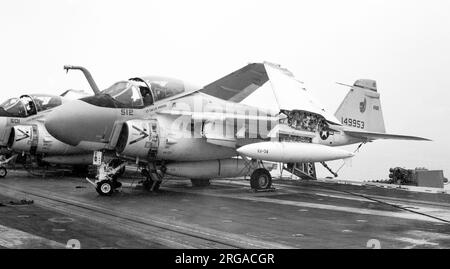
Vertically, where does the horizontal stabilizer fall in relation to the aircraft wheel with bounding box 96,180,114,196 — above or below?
above

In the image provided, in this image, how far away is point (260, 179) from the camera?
1546 centimetres

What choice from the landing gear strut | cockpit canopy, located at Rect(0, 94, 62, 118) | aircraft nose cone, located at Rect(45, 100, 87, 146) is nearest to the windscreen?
aircraft nose cone, located at Rect(45, 100, 87, 146)

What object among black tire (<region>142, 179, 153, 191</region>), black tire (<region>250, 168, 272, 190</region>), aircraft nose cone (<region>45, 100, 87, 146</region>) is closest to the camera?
aircraft nose cone (<region>45, 100, 87, 146</region>)

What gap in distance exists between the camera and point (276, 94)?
561 inches

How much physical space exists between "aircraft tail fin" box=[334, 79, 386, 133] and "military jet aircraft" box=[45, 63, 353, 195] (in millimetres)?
3885

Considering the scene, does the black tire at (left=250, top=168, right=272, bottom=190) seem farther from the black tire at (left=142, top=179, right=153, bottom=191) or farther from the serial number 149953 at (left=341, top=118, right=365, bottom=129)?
the serial number 149953 at (left=341, top=118, right=365, bottom=129)

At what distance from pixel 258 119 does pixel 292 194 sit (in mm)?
2698

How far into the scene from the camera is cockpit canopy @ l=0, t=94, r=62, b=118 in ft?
63.7

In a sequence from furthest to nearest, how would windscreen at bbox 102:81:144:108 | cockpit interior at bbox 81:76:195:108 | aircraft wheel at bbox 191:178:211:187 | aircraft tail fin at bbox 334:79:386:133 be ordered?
aircraft tail fin at bbox 334:79:386:133 → aircraft wheel at bbox 191:178:211:187 → windscreen at bbox 102:81:144:108 → cockpit interior at bbox 81:76:195:108

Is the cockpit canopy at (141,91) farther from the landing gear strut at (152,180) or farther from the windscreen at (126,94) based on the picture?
the landing gear strut at (152,180)

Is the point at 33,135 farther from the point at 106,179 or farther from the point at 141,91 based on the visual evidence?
the point at 106,179

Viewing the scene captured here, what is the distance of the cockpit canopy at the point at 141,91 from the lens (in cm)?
1362

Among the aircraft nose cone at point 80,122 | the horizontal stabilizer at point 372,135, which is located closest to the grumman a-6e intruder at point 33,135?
the aircraft nose cone at point 80,122

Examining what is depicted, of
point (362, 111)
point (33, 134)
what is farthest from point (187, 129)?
point (362, 111)
